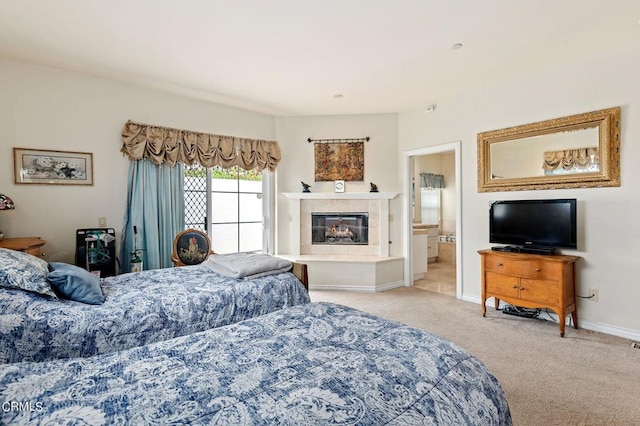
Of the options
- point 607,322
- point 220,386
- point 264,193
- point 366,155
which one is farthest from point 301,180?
point 220,386

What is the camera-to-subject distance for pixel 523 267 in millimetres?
3307

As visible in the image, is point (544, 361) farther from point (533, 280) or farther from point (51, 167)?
point (51, 167)

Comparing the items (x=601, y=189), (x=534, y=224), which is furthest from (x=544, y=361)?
(x=601, y=189)

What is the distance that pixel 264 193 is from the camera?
5219mm

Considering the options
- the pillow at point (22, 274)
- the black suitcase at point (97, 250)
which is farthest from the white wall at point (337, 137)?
the pillow at point (22, 274)

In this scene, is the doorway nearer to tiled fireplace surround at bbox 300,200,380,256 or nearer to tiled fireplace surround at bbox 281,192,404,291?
tiled fireplace surround at bbox 281,192,404,291

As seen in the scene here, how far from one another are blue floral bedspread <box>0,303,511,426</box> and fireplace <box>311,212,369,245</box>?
3733 mm

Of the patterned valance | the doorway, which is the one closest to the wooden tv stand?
the doorway

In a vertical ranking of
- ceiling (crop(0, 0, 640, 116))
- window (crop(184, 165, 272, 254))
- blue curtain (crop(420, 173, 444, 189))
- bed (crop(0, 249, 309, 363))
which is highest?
ceiling (crop(0, 0, 640, 116))

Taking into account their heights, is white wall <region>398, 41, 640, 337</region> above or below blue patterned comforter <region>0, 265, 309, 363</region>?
above

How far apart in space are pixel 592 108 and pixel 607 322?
198 centimetres

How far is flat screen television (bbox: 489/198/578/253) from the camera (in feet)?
10.7

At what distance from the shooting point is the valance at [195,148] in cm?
390

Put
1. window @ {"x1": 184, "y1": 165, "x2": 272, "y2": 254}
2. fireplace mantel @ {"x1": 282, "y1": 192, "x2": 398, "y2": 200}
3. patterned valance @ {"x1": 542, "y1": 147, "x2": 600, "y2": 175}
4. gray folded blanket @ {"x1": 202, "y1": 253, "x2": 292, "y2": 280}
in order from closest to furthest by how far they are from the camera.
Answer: gray folded blanket @ {"x1": 202, "y1": 253, "x2": 292, "y2": 280}, patterned valance @ {"x1": 542, "y1": 147, "x2": 600, "y2": 175}, window @ {"x1": 184, "y1": 165, "x2": 272, "y2": 254}, fireplace mantel @ {"x1": 282, "y1": 192, "x2": 398, "y2": 200}
